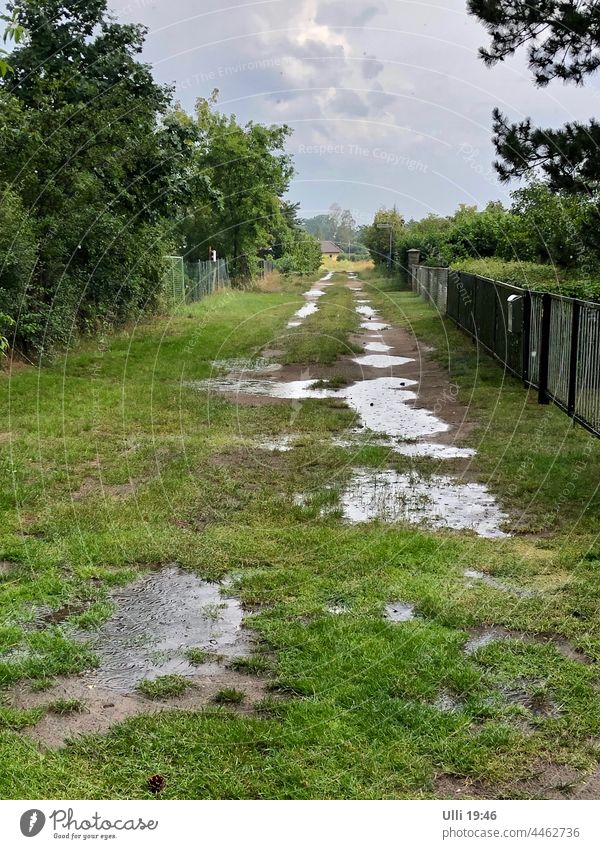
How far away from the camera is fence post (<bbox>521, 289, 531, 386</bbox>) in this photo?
34.4 ft

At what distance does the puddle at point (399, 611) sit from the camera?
4.16m

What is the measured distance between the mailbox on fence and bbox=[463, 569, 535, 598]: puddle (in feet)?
22.0

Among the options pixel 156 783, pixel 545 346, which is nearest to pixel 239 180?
pixel 545 346

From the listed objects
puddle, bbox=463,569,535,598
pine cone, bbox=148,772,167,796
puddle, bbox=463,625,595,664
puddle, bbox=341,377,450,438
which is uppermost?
puddle, bbox=341,377,450,438

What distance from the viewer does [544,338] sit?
960cm

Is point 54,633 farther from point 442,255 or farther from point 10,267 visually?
point 442,255

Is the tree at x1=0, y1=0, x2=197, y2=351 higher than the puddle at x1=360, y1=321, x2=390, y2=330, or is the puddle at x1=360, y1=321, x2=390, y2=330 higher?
the tree at x1=0, y1=0, x2=197, y2=351

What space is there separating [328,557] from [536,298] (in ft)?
20.8

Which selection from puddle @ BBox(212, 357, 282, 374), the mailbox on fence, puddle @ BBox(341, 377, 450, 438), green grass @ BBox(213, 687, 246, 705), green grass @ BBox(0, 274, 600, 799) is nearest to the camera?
green grass @ BBox(0, 274, 600, 799)

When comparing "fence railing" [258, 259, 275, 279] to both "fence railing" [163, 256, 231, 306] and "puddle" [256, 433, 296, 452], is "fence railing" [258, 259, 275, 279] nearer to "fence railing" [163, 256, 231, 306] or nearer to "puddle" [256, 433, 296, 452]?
"fence railing" [163, 256, 231, 306]

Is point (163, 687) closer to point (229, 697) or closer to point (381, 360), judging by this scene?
point (229, 697)

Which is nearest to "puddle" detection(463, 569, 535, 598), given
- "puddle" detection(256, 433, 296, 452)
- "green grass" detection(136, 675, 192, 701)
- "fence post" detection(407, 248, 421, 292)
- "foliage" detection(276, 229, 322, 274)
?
"green grass" detection(136, 675, 192, 701)

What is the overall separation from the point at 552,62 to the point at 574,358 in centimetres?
587

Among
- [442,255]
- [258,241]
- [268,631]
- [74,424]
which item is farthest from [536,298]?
[442,255]
